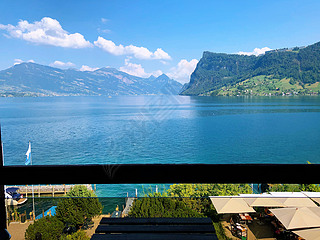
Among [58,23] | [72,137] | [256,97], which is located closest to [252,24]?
[256,97]

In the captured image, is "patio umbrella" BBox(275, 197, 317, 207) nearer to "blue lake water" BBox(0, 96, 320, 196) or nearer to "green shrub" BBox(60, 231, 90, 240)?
"green shrub" BBox(60, 231, 90, 240)

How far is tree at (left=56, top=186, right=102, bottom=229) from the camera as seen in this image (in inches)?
45.4

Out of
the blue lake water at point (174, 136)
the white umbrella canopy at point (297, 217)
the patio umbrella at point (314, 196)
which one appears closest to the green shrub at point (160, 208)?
the white umbrella canopy at point (297, 217)

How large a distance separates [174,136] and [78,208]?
34.3 m

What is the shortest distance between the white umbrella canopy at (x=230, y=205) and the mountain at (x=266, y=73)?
51.0m

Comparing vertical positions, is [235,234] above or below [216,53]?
below

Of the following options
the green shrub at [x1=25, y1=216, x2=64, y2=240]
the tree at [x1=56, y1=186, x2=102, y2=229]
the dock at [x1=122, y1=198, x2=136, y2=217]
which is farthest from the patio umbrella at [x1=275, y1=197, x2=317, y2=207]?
the green shrub at [x1=25, y1=216, x2=64, y2=240]

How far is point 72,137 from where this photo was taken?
110ft

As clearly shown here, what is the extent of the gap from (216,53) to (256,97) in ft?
49.7

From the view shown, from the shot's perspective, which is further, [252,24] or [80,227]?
[252,24]

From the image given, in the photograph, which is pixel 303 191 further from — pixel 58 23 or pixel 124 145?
pixel 58 23

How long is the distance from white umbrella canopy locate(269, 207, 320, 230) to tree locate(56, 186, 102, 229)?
0.78 metres

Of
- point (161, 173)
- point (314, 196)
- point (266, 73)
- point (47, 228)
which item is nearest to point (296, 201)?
point (314, 196)

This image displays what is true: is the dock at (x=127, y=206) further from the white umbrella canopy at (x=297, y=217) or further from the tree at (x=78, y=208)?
the white umbrella canopy at (x=297, y=217)
